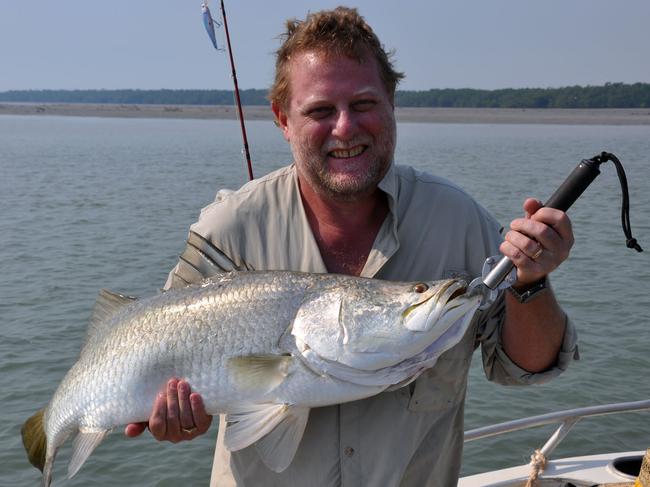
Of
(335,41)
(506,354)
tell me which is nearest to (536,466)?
(506,354)

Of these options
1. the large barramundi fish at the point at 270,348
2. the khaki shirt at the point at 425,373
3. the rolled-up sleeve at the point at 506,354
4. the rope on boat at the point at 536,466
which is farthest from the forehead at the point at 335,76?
the rope on boat at the point at 536,466

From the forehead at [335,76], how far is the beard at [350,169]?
183mm

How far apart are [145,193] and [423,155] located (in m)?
17.1

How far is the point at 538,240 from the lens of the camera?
2424mm

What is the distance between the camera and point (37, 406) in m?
8.22

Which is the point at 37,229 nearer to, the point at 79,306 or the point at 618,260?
the point at 79,306

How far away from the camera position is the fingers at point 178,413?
275 cm

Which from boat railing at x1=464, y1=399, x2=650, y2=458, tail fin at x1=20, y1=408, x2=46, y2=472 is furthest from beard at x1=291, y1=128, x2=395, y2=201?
boat railing at x1=464, y1=399, x2=650, y2=458

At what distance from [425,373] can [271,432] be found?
1.97ft

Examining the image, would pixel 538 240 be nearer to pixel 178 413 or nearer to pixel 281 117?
pixel 281 117

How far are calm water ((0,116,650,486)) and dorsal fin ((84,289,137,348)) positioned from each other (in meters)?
4.17

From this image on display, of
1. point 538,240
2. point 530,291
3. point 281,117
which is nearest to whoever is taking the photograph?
point 538,240

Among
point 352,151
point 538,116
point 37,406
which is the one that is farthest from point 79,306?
point 538,116

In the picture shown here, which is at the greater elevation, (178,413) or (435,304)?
(435,304)
